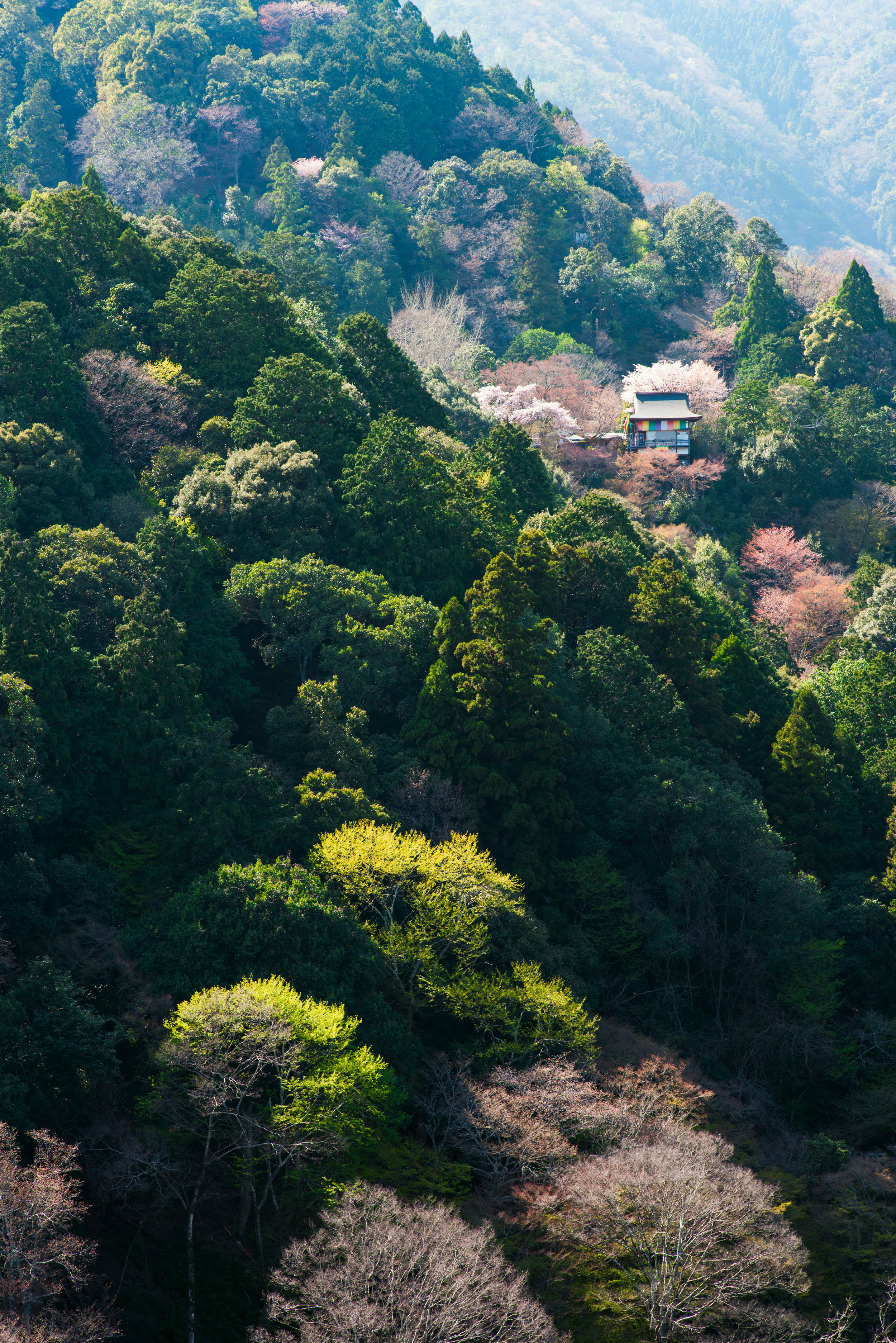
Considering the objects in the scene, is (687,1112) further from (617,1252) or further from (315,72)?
(315,72)

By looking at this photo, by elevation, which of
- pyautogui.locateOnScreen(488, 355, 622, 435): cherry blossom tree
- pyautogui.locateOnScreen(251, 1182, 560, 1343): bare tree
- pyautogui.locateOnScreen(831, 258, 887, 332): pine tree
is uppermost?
pyautogui.locateOnScreen(831, 258, 887, 332): pine tree

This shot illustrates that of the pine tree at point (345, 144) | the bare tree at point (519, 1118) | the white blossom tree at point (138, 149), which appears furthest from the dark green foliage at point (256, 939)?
the pine tree at point (345, 144)

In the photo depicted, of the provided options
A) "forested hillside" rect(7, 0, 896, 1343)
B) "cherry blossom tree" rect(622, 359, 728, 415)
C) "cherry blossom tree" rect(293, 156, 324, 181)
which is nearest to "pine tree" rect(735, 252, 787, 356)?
"cherry blossom tree" rect(622, 359, 728, 415)

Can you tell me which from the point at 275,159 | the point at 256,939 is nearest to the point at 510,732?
the point at 256,939

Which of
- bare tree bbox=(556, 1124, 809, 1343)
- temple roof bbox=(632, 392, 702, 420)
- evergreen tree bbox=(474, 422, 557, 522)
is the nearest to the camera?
bare tree bbox=(556, 1124, 809, 1343)

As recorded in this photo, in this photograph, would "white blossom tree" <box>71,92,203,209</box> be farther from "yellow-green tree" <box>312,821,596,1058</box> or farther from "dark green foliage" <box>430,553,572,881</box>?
"yellow-green tree" <box>312,821,596,1058</box>

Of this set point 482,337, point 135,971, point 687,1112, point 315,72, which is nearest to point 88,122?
point 315,72
